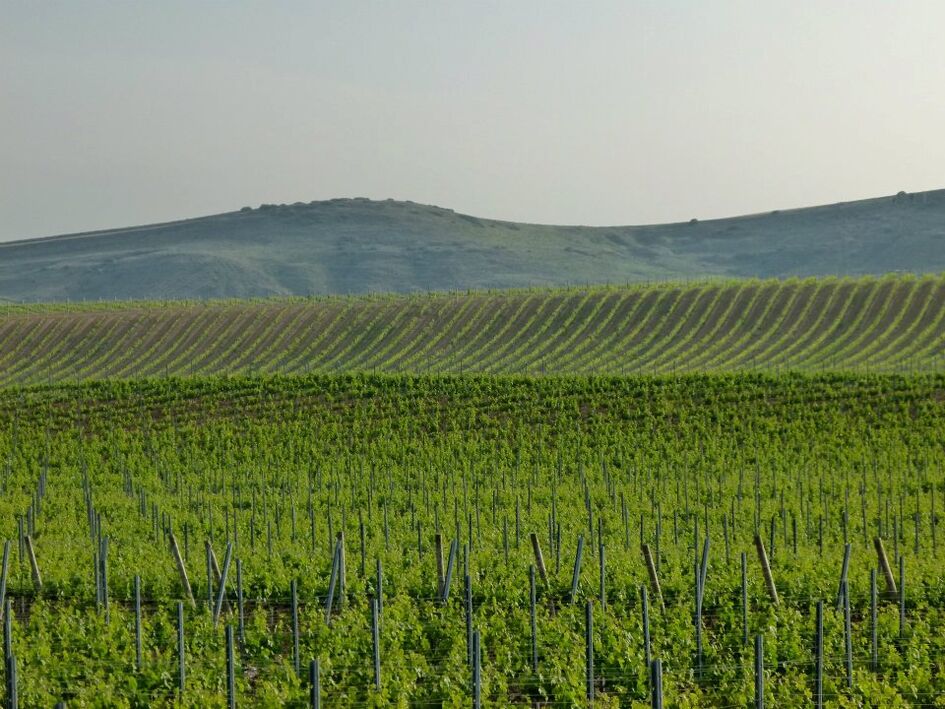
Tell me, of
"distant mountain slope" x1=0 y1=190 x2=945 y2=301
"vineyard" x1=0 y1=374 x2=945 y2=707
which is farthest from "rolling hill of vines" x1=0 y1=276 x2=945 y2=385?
"distant mountain slope" x1=0 y1=190 x2=945 y2=301

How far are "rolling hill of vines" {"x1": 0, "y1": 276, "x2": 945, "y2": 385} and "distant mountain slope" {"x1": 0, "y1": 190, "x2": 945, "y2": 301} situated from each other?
81867mm

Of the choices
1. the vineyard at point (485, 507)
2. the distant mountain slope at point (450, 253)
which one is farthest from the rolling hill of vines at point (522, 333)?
the distant mountain slope at point (450, 253)

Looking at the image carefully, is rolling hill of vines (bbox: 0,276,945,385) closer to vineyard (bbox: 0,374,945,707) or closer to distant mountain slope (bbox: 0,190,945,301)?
vineyard (bbox: 0,374,945,707)

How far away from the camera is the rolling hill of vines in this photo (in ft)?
179

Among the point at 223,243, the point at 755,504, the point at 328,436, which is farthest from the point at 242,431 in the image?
the point at 223,243

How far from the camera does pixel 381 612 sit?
1627 centimetres

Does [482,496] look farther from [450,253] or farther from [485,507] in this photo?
[450,253]

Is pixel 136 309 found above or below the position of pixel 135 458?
above

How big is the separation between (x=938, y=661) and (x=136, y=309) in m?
63.6

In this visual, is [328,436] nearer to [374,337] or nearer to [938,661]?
[374,337]

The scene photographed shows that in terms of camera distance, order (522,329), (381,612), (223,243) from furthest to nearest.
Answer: (223,243), (522,329), (381,612)

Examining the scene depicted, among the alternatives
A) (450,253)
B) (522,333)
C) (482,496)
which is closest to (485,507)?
(482,496)

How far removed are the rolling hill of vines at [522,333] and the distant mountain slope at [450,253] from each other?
81.9m

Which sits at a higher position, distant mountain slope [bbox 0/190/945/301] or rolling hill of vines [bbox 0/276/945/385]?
distant mountain slope [bbox 0/190/945/301]
